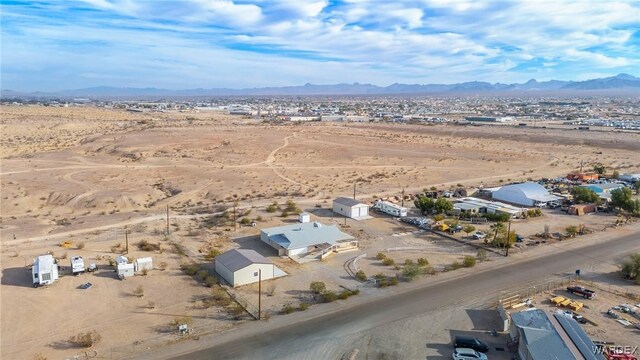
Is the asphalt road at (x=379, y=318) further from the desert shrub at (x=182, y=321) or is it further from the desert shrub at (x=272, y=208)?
the desert shrub at (x=272, y=208)

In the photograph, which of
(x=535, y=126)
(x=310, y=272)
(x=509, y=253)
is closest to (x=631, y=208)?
(x=509, y=253)

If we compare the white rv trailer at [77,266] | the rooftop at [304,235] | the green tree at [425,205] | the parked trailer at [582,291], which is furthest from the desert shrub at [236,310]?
the green tree at [425,205]

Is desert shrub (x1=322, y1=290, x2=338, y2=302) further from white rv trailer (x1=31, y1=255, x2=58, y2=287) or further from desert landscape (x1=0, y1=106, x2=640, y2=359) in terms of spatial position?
white rv trailer (x1=31, y1=255, x2=58, y2=287)

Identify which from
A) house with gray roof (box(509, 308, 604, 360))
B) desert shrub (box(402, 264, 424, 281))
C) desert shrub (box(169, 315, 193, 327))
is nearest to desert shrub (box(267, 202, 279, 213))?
desert shrub (box(402, 264, 424, 281))

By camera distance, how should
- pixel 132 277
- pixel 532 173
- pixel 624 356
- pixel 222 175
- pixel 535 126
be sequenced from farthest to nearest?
pixel 535 126 < pixel 532 173 < pixel 222 175 < pixel 132 277 < pixel 624 356

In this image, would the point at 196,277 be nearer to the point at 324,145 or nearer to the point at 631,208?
the point at 631,208

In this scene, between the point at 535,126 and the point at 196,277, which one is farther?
the point at 535,126

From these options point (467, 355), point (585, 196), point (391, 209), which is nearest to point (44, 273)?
point (467, 355)
